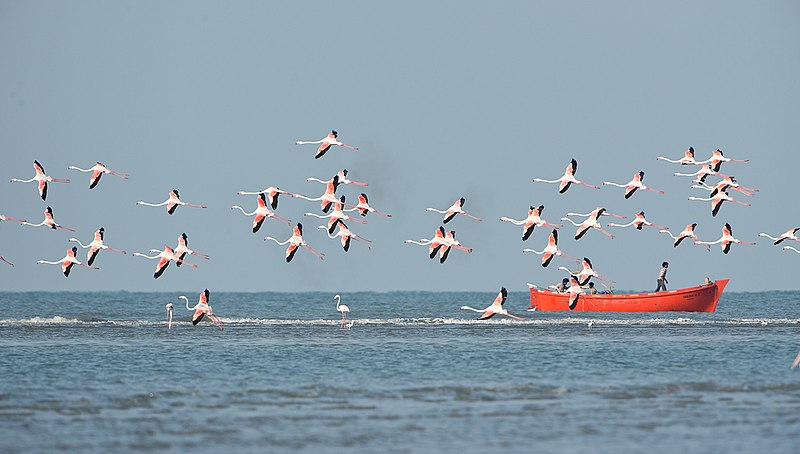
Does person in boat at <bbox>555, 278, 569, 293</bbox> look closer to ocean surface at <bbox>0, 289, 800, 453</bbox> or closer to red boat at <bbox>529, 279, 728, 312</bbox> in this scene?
red boat at <bbox>529, 279, 728, 312</bbox>

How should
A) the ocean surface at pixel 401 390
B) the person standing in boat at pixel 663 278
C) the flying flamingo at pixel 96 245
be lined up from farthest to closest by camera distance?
the person standing in boat at pixel 663 278
the flying flamingo at pixel 96 245
the ocean surface at pixel 401 390

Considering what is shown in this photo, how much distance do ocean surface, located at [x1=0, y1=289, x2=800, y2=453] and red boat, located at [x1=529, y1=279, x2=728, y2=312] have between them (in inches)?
482

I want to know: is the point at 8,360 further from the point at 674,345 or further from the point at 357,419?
the point at 674,345

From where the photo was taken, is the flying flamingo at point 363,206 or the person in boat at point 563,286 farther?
the person in boat at point 563,286

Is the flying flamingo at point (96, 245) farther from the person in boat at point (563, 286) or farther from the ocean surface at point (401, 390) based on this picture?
the person in boat at point (563, 286)

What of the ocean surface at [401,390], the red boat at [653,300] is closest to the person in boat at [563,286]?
the red boat at [653,300]

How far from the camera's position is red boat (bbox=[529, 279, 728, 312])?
6338 centimetres

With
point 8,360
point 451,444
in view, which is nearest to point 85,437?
point 451,444

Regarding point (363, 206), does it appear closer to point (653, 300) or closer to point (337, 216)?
point (337, 216)

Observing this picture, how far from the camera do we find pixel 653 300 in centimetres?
6388

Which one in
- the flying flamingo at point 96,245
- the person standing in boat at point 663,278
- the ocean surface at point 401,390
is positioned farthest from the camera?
the person standing in boat at point 663,278

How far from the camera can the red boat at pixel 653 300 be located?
63.4 m

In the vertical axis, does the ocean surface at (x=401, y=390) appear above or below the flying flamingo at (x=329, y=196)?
below

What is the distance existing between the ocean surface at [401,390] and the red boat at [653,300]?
12244 mm
